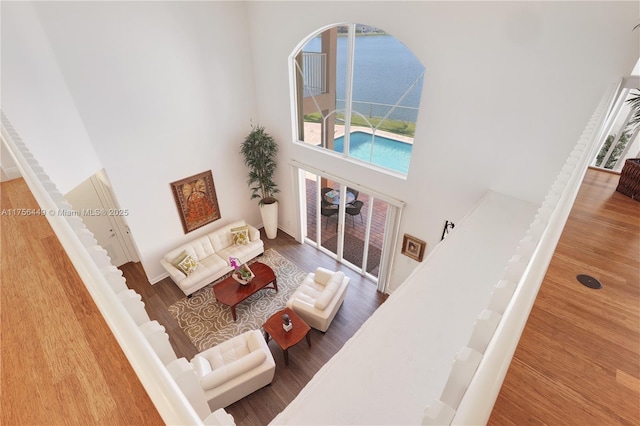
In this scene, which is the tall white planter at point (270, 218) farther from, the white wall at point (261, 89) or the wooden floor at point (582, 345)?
the wooden floor at point (582, 345)

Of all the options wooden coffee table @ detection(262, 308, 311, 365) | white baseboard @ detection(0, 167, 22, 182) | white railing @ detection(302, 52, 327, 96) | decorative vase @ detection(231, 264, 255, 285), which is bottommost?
wooden coffee table @ detection(262, 308, 311, 365)

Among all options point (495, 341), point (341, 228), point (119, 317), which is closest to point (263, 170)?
point (341, 228)

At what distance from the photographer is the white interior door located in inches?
221

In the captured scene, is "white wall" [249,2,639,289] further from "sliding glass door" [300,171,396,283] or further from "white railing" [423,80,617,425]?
"white railing" [423,80,617,425]

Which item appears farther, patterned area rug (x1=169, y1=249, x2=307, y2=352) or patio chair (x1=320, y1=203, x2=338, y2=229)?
patio chair (x1=320, y1=203, x2=338, y2=229)

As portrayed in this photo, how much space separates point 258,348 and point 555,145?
4814 millimetres

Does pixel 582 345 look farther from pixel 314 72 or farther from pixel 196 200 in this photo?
pixel 196 200

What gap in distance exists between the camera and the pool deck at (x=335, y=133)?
4.79 meters

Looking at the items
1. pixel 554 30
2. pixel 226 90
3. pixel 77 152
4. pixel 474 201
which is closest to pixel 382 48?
pixel 554 30

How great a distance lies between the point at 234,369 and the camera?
3.84m

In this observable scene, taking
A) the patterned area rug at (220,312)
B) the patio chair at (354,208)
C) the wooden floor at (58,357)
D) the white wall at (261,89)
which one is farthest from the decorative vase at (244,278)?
the wooden floor at (58,357)

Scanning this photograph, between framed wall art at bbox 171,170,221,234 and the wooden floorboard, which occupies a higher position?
framed wall art at bbox 171,170,221,234

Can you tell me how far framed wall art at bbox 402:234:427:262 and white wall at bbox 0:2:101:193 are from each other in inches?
209

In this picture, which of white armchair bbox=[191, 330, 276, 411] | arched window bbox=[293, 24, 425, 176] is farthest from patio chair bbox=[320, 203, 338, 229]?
white armchair bbox=[191, 330, 276, 411]
